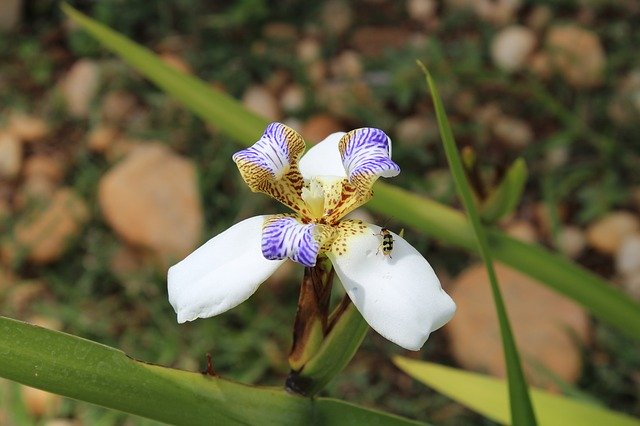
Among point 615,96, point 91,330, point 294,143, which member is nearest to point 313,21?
point 615,96

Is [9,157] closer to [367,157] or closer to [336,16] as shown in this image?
[336,16]

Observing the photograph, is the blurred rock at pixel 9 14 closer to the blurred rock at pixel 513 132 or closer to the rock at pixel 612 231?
the blurred rock at pixel 513 132

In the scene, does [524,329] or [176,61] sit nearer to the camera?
[524,329]

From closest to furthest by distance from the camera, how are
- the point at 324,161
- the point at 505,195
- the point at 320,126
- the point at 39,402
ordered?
the point at 324,161, the point at 505,195, the point at 39,402, the point at 320,126

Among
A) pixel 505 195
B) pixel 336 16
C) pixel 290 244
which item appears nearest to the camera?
pixel 290 244

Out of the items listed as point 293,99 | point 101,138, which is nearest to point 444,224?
point 293,99

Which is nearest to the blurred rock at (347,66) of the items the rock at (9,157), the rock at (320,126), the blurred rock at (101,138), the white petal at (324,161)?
the rock at (320,126)

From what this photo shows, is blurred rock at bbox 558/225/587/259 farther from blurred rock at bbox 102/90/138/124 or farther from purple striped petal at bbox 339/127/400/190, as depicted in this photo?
purple striped petal at bbox 339/127/400/190
